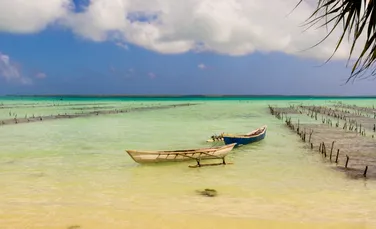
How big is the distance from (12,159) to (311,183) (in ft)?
38.0

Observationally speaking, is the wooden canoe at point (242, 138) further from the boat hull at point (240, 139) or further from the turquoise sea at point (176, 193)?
the turquoise sea at point (176, 193)

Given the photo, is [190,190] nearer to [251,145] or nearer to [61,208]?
[61,208]

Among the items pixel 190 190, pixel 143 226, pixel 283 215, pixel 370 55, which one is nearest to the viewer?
pixel 370 55

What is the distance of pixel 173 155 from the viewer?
13.1m

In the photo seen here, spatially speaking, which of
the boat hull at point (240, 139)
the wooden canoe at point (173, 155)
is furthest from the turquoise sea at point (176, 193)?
the boat hull at point (240, 139)

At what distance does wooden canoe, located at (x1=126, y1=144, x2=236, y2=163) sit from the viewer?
12769mm

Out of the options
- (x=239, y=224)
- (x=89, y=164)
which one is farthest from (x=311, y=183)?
(x=89, y=164)

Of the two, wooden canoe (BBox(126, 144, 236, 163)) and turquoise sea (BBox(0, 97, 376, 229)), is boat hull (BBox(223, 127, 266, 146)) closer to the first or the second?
turquoise sea (BBox(0, 97, 376, 229))

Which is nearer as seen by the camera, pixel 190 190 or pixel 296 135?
pixel 190 190

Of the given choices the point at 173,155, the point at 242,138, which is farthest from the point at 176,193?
the point at 242,138

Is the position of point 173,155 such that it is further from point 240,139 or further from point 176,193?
point 240,139

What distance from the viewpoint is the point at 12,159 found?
15.0m

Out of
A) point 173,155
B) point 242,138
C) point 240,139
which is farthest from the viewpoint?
point 242,138

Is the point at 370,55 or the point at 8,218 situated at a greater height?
the point at 370,55
